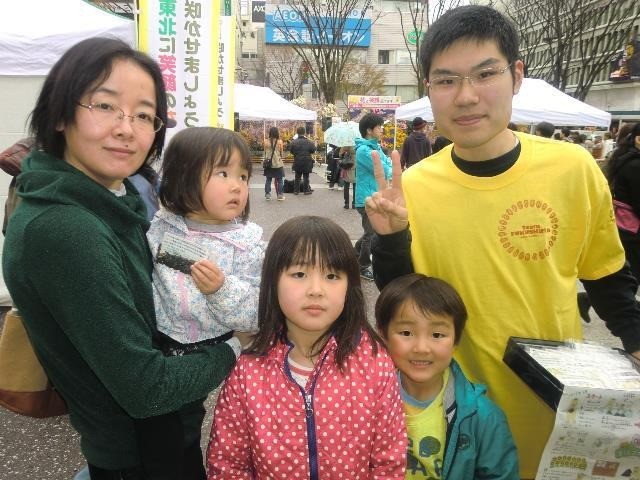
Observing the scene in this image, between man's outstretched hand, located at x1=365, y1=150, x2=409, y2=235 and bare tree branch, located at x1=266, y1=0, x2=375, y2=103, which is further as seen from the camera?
bare tree branch, located at x1=266, y1=0, x2=375, y2=103

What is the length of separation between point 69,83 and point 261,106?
12.1m

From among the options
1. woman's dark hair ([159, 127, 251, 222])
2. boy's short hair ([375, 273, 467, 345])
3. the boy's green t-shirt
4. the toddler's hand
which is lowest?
the boy's green t-shirt

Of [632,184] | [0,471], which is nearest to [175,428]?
[0,471]

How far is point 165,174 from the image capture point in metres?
1.59

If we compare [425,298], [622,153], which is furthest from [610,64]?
[425,298]

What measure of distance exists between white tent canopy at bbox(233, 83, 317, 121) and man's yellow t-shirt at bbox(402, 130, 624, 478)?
1140 cm

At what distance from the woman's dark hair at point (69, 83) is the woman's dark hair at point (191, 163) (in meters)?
0.33

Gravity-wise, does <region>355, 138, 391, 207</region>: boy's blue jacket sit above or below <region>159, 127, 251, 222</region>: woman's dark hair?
below

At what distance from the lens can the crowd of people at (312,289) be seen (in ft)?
4.01

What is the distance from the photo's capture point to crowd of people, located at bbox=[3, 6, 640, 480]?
1.22 meters

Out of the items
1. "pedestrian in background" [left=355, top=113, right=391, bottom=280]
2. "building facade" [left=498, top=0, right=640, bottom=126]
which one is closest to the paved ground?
"pedestrian in background" [left=355, top=113, right=391, bottom=280]

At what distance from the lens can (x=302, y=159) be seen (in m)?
13.0

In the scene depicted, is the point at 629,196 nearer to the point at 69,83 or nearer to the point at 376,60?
the point at 69,83

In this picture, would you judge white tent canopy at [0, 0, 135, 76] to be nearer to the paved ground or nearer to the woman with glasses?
the paved ground
